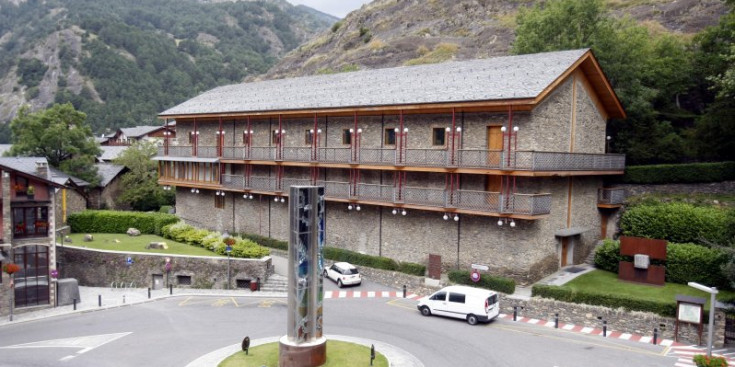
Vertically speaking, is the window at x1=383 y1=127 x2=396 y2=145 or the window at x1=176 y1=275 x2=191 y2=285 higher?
the window at x1=383 y1=127 x2=396 y2=145

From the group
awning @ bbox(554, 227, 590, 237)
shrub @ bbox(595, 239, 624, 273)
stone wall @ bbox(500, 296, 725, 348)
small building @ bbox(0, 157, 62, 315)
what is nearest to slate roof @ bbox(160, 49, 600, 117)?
awning @ bbox(554, 227, 590, 237)

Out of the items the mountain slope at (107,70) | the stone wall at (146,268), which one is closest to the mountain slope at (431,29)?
the mountain slope at (107,70)

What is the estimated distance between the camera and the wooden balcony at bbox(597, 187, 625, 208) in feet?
119

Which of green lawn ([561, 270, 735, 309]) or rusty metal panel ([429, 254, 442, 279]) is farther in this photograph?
rusty metal panel ([429, 254, 442, 279])

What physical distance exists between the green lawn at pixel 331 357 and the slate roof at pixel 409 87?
14.9 metres

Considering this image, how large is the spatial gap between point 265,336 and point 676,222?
78.7ft

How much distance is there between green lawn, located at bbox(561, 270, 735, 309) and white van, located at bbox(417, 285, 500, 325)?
4513 millimetres

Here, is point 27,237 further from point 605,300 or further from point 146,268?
point 605,300

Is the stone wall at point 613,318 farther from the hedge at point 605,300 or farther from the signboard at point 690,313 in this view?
the signboard at point 690,313

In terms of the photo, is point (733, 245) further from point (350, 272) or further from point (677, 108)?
point (677, 108)

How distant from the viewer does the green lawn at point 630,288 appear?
2702 centimetres

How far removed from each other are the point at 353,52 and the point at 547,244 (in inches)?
2901

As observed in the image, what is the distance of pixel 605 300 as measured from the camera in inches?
1022

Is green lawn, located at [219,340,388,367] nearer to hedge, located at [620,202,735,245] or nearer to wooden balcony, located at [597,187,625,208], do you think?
hedge, located at [620,202,735,245]
